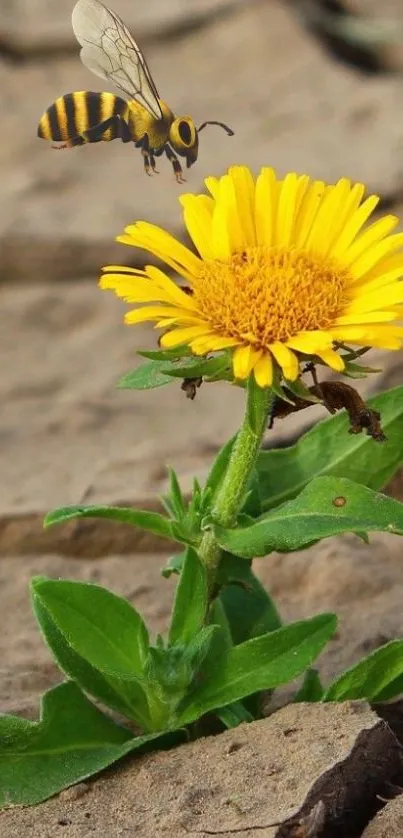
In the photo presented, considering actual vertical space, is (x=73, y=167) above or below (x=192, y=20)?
below

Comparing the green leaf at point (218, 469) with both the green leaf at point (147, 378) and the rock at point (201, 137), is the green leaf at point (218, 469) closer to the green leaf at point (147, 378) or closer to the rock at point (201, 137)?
the green leaf at point (147, 378)

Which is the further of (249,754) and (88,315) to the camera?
(88,315)

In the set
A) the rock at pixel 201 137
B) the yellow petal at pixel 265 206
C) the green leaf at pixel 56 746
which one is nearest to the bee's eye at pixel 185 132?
the yellow petal at pixel 265 206

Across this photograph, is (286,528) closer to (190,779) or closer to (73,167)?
(190,779)

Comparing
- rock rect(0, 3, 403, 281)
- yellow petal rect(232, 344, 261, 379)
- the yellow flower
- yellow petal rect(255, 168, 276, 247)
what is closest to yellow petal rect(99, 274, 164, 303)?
the yellow flower

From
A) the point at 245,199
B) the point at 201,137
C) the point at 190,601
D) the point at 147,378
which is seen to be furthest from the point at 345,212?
the point at 201,137

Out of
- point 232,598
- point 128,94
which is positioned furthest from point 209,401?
point 128,94

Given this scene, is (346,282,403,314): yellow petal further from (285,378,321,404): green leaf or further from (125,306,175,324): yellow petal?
(125,306,175,324): yellow petal
